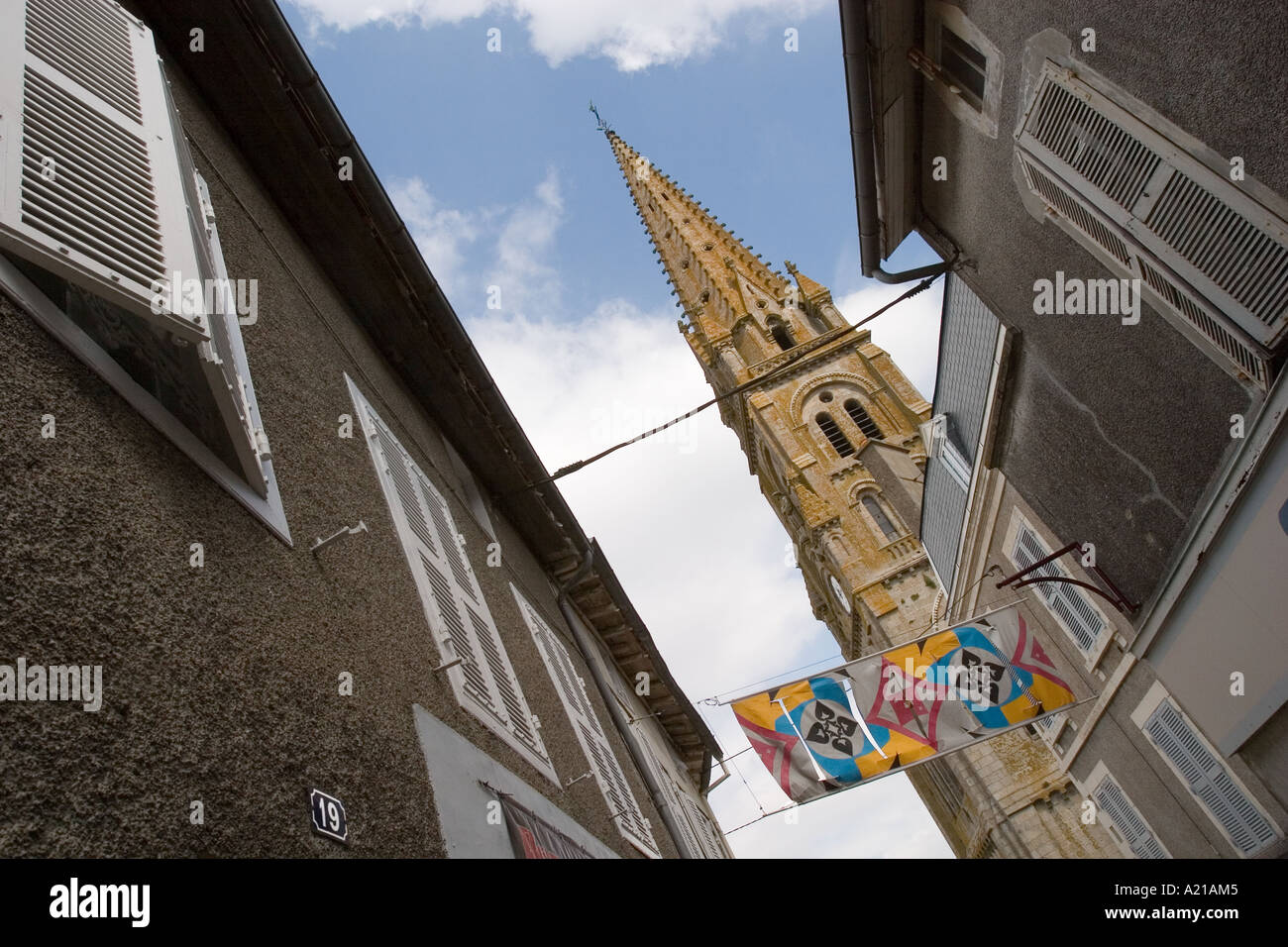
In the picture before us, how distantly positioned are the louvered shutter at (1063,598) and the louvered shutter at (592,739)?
15.3 ft

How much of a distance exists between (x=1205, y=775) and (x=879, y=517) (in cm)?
3069

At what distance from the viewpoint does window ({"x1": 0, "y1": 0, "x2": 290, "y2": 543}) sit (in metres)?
2.46

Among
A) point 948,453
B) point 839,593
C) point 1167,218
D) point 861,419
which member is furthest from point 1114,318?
point 861,419

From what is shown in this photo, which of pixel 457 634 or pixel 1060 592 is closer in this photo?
pixel 457 634

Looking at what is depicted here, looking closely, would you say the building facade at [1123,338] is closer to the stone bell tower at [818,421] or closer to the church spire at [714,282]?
the stone bell tower at [818,421]

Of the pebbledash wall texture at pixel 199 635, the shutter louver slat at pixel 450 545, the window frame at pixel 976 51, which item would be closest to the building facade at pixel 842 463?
the window frame at pixel 976 51

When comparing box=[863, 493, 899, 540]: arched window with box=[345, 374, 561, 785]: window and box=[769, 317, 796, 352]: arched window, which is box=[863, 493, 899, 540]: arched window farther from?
box=[345, 374, 561, 785]: window

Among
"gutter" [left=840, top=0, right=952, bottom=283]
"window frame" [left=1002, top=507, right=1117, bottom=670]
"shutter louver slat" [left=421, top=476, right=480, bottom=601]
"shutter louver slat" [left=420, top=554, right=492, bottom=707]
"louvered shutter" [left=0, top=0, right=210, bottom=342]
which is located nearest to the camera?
"louvered shutter" [left=0, top=0, right=210, bottom=342]

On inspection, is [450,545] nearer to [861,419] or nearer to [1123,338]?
[1123,338]

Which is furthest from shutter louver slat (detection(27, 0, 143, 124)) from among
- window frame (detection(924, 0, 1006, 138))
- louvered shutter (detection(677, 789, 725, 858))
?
louvered shutter (detection(677, 789, 725, 858))

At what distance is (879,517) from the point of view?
123ft

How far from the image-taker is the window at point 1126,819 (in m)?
9.16
